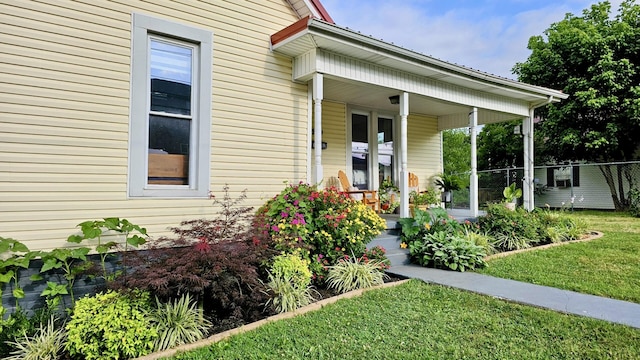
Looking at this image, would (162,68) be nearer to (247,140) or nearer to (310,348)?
(247,140)

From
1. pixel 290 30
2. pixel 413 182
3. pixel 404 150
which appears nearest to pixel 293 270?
pixel 290 30

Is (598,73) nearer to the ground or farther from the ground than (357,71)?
farther from the ground

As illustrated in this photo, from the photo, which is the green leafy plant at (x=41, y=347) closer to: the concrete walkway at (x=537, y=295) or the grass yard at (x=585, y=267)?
the concrete walkway at (x=537, y=295)

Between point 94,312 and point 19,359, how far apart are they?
2.05ft

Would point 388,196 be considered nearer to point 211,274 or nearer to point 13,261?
point 211,274

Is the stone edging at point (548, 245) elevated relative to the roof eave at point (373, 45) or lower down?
lower down

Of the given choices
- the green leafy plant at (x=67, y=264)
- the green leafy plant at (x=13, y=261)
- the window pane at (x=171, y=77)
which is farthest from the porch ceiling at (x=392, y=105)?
the green leafy plant at (x=13, y=261)

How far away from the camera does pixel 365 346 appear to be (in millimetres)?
3061

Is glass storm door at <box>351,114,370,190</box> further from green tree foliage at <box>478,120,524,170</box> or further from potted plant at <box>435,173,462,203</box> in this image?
green tree foliage at <box>478,120,524,170</box>

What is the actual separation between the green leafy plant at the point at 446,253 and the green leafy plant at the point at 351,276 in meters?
1.13

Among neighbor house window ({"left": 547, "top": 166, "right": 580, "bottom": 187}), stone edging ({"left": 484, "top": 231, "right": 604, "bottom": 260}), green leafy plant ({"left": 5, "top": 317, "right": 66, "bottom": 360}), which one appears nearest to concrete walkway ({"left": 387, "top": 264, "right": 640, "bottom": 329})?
stone edging ({"left": 484, "top": 231, "right": 604, "bottom": 260})

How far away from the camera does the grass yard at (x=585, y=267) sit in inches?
174

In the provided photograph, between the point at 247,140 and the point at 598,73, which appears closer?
the point at 247,140

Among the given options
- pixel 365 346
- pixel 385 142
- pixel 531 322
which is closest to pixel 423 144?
pixel 385 142
